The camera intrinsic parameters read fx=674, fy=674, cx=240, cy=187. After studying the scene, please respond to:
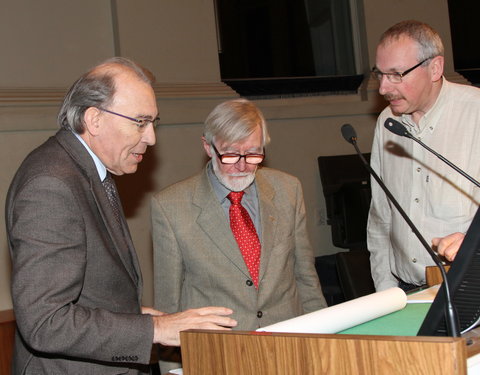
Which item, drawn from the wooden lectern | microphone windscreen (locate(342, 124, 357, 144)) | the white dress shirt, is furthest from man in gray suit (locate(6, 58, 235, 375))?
the white dress shirt

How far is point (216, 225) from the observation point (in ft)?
9.36

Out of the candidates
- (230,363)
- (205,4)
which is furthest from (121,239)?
Result: (205,4)

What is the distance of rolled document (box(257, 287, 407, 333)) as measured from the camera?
61.6 inches

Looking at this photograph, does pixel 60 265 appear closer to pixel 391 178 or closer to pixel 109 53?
pixel 391 178

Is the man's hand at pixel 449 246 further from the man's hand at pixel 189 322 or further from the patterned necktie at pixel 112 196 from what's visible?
the patterned necktie at pixel 112 196

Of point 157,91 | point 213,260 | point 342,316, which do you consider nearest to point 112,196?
point 213,260

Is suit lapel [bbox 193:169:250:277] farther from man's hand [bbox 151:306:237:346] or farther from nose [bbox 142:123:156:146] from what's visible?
man's hand [bbox 151:306:237:346]

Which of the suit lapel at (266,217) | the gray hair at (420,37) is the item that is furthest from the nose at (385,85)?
the suit lapel at (266,217)

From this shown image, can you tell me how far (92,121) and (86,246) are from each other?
0.43m

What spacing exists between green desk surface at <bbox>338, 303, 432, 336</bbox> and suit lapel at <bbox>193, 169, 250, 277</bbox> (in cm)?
104

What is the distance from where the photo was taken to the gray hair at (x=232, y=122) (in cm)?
287

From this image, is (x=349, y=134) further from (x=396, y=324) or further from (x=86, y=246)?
(x=86, y=246)

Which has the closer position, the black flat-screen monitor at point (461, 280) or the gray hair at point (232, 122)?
the black flat-screen monitor at point (461, 280)

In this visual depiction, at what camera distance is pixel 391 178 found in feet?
10.3
